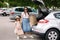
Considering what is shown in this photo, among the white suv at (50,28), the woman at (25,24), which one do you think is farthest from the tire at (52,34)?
the woman at (25,24)

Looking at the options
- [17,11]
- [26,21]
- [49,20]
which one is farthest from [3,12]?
[49,20]

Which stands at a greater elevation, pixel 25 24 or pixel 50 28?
pixel 50 28

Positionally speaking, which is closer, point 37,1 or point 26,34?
point 26,34

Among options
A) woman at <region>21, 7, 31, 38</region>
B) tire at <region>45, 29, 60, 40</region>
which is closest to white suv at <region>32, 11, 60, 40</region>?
tire at <region>45, 29, 60, 40</region>

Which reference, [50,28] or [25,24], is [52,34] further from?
[25,24]

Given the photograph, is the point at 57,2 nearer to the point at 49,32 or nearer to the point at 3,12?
the point at 49,32

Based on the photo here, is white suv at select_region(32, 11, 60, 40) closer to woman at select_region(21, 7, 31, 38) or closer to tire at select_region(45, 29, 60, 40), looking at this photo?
tire at select_region(45, 29, 60, 40)

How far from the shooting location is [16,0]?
51.5 feet

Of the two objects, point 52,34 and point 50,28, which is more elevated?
point 50,28

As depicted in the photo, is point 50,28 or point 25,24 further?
point 25,24

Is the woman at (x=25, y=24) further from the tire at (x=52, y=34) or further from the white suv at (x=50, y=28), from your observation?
the tire at (x=52, y=34)

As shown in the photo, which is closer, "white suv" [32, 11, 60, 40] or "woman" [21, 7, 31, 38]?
"white suv" [32, 11, 60, 40]

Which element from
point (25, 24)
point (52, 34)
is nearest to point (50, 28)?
point (52, 34)

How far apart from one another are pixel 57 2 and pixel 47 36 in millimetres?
5217
